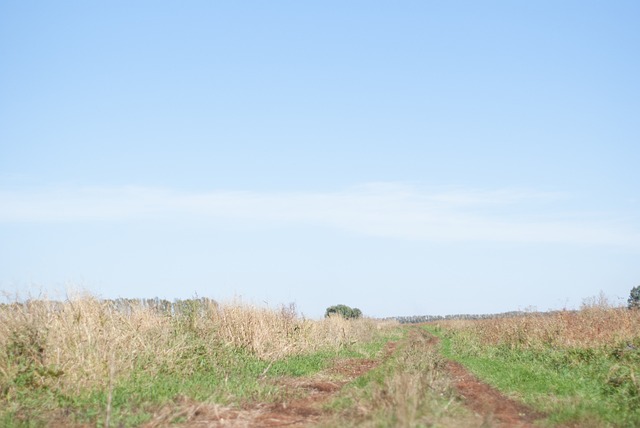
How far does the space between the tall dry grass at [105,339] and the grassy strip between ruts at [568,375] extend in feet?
22.5

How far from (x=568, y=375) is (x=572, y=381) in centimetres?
153

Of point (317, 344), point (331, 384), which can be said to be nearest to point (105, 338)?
point (331, 384)

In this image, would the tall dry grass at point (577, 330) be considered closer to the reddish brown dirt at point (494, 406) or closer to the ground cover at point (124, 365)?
the reddish brown dirt at point (494, 406)

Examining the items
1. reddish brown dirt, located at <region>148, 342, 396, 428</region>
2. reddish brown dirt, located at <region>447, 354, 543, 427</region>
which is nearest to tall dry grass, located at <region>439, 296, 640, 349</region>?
reddish brown dirt, located at <region>447, 354, 543, 427</region>

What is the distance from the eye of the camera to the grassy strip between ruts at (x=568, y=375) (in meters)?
10.2

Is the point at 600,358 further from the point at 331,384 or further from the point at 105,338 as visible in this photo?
the point at 105,338

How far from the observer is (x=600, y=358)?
17.7 m

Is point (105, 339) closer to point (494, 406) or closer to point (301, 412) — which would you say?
point (301, 412)

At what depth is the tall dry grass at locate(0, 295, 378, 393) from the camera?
11.8 metres

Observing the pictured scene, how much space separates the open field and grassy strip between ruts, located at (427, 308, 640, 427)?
0.17 ft

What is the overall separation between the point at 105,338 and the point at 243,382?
2.96 metres

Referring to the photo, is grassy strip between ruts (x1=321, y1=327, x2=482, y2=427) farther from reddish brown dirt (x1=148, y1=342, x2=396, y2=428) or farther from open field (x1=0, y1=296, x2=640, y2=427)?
reddish brown dirt (x1=148, y1=342, x2=396, y2=428)

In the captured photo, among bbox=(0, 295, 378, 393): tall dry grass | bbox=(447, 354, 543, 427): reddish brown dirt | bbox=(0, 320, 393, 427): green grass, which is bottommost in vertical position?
bbox=(447, 354, 543, 427): reddish brown dirt

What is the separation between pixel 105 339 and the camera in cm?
1324
